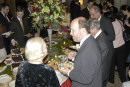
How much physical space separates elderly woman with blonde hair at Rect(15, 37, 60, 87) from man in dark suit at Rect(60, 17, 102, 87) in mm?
312

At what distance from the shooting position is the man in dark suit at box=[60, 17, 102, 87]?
5.87 ft

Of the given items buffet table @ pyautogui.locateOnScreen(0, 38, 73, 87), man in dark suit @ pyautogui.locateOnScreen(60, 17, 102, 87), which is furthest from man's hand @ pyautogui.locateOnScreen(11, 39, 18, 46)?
man in dark suit @ pyautogui.locateOnScreen(60, 17, 102, 87)

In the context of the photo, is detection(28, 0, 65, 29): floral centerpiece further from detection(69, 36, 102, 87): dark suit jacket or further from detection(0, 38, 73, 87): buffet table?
detection(69, 36, 102, 87): dark suit jacket

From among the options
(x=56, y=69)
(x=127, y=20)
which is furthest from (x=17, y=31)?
(x=127, y=20)

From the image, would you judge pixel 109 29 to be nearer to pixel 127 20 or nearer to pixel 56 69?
pixel 127 20

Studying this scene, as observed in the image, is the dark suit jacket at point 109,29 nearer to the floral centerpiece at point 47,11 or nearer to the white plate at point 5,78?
the floral centerpiece at point 47,11

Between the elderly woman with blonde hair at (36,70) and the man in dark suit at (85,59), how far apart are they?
312mm

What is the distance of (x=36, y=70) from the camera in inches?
64.1

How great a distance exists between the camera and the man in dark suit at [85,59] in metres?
1.79

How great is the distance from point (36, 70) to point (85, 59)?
1.71 feet

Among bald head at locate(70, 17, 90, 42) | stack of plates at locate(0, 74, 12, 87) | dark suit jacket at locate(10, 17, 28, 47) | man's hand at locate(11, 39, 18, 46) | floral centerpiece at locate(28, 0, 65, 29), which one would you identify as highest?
floral centerpiece at locate(28, 0, 65, 29)

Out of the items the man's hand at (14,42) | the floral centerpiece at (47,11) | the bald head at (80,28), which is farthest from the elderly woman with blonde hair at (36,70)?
the man's hand at (14,42)

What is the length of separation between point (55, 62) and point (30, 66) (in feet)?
3.29

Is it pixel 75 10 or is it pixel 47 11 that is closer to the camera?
pixel 47 11
